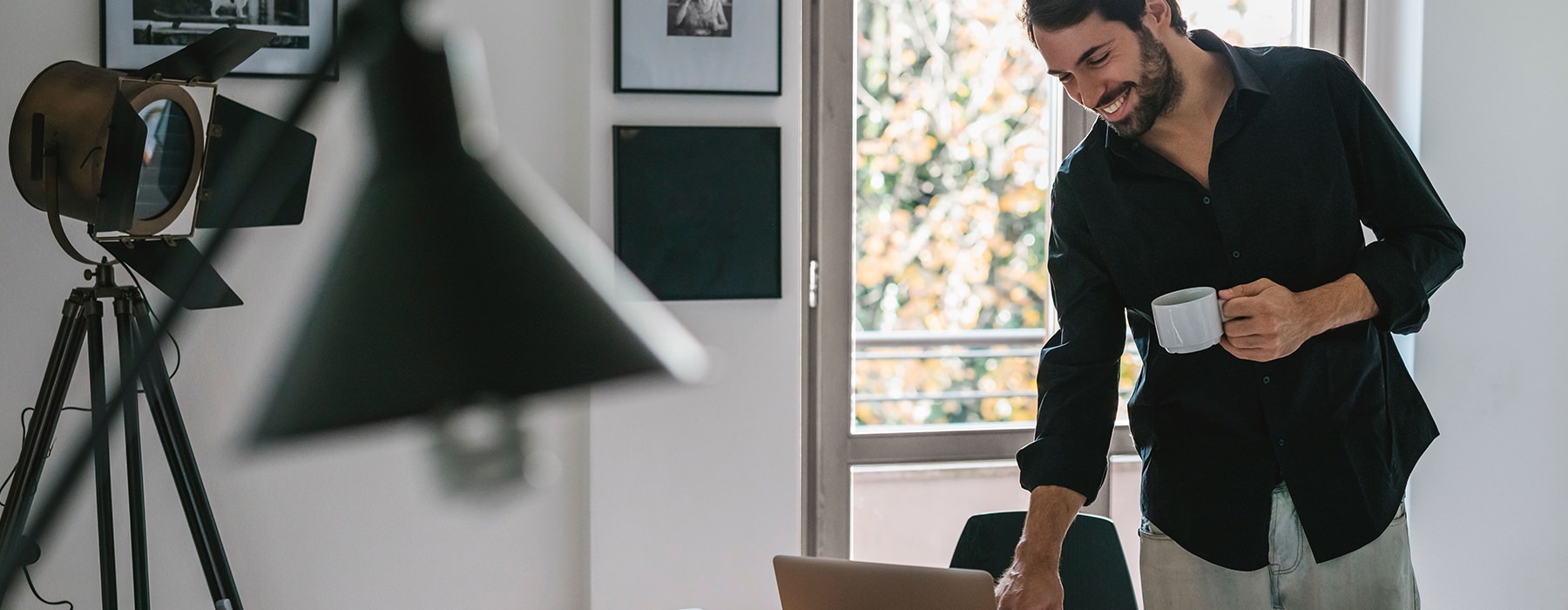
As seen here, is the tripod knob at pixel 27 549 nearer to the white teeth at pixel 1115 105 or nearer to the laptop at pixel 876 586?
the laptop at pixel 876 586

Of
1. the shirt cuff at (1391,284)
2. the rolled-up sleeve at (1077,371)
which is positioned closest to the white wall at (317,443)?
the rolled-up sleeve at (1077,371)

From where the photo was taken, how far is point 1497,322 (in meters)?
2.69

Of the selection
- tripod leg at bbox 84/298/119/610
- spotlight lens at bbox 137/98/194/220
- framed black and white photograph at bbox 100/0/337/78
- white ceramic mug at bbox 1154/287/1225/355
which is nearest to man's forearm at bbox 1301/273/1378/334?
white ceramic mug at bbox 1154/287/1225/355

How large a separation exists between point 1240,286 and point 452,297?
1648 mm

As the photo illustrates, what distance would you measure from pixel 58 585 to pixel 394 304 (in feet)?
2.75

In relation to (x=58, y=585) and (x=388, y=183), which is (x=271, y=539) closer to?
(x=58, y=585)

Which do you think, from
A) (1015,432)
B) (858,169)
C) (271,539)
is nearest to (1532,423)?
(1015,432)

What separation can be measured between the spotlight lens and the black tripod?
0.12 m

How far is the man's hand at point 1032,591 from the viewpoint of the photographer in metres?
1.23

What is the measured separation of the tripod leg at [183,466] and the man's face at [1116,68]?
148 cm

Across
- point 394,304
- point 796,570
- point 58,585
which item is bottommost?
point 58,585

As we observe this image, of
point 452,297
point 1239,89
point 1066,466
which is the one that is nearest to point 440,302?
point 452,297

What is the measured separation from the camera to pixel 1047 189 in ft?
8.97

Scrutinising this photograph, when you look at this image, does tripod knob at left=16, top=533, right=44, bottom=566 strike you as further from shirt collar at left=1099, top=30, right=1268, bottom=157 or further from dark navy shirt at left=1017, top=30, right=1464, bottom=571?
shirt collar at left=1099, top=30, right=1268, bottom=157
